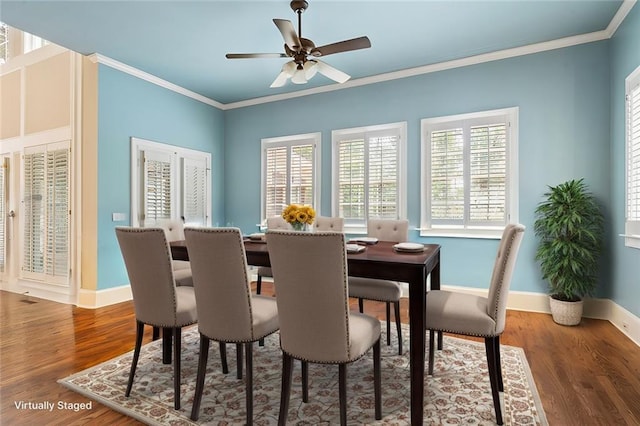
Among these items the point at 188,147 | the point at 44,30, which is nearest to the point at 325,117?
the point at 188,147

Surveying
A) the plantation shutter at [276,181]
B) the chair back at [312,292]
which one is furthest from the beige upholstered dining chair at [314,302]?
the plantation shutter at [276,181]

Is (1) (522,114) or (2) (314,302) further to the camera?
(1) (522,114)

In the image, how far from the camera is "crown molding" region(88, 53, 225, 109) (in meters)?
3.88

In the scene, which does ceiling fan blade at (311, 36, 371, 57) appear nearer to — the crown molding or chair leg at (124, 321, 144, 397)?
chair leg at (124, 321, 144, 397)

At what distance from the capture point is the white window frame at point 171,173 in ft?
14.0

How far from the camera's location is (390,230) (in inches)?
128

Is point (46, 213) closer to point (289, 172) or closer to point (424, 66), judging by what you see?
point (289, 172)

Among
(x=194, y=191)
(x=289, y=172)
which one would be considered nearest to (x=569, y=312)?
(x=289, y=172)

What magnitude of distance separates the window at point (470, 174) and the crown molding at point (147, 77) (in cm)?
345

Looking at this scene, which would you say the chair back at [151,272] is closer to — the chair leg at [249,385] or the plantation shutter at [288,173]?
the chair leg at [249,385]

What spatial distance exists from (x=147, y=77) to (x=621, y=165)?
5465 millimetres

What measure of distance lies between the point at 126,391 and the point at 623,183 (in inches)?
170

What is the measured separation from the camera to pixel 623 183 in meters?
3.05

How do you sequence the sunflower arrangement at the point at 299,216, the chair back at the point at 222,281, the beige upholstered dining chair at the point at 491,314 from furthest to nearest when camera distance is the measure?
the sunflower arrangement at the point at 299,216
the beige upholstered dining chair at the point at 491,314
the chair back at the point at 222,281
